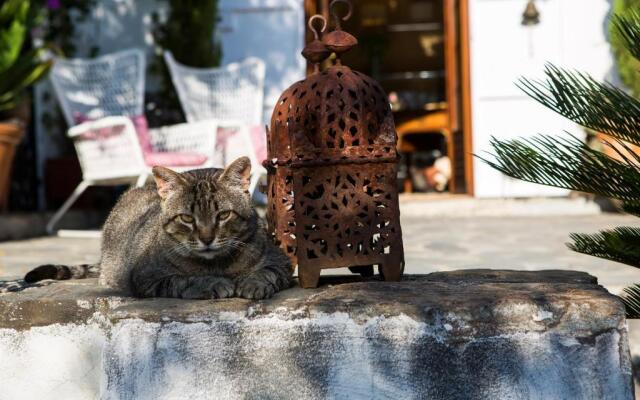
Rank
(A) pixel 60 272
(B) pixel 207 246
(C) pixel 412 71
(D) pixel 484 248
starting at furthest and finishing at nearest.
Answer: (C) pixel 412 71, (D) pixel 484 248, (A) pixel 60 272, (B) pixel 207 246

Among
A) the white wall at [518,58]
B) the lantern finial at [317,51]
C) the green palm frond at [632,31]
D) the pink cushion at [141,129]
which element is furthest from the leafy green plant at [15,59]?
the green palm frond at [632,31]

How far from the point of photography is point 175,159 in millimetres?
6016

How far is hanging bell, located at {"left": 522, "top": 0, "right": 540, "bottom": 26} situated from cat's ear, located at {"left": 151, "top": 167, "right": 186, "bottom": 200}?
21.3 ft

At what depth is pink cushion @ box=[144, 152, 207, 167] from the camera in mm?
6008

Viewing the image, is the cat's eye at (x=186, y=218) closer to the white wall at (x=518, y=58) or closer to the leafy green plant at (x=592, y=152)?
the leafy green plant at (x=592, y=152)

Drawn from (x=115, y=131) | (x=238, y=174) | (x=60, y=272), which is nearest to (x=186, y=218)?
(x=238, y=174)

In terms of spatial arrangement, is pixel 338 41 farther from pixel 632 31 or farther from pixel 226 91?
pixel 226 91

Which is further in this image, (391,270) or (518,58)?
(518,58)

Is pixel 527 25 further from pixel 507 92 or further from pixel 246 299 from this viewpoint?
pixel 246 299

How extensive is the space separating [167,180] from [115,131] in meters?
3.96

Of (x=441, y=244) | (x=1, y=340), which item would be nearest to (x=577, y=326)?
(x=1, y=340)

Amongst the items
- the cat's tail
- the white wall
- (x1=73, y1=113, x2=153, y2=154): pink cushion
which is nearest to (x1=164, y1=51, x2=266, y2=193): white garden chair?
(x1=73, y1=113, x2=153, y2=154): pink cushion

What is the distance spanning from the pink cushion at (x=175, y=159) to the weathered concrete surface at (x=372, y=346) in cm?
373

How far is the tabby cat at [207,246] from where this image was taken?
239 cm
